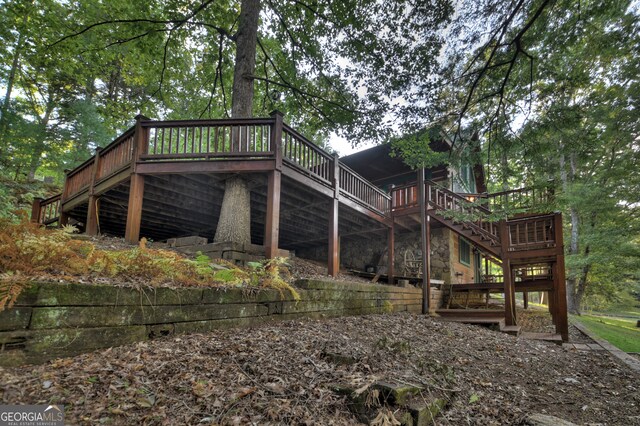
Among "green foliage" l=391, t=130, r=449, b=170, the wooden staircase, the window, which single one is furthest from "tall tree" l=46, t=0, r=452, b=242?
the window

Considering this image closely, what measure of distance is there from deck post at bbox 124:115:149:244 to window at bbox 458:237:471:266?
1084 centimetres

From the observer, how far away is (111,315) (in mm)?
2502

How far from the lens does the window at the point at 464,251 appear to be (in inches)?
479

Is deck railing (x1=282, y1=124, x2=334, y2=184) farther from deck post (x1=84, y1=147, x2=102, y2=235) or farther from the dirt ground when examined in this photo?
deck post (x1=84, y1=147, x2=102, y2=235)

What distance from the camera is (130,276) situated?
298 cm

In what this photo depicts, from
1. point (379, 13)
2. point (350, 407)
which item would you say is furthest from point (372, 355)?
point (379, 13)

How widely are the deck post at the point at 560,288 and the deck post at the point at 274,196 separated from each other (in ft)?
21.5

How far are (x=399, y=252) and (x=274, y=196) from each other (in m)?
7.74

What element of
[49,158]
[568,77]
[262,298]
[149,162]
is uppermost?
[49,158]

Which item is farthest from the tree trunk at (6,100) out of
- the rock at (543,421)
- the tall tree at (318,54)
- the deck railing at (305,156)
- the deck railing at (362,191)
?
the rock at (543,421)

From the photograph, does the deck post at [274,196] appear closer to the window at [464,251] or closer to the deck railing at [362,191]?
the deck railing at [362,191]

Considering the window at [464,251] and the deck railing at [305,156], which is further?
the window at [464,251]

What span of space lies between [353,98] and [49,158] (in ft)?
46.2

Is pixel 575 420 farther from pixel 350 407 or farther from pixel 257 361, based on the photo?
pixel 257 361
